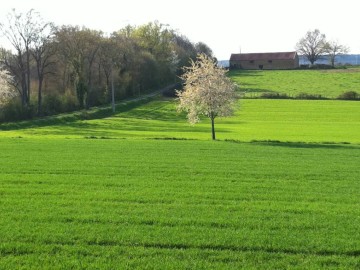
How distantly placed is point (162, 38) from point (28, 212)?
98.6 meters

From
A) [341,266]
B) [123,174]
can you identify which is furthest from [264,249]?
[123,174]

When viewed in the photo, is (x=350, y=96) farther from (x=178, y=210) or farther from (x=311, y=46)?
(x=311, y=46)

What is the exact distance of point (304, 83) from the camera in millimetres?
92500

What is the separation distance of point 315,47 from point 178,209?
148m

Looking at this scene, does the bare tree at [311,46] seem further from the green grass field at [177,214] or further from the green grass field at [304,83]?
the green grass field at [177,214]

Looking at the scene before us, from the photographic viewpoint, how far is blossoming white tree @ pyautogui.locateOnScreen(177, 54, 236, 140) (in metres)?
35.3

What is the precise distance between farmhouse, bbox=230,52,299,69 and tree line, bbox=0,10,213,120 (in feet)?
165

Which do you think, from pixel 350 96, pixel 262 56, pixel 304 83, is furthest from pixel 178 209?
pixel 262 56

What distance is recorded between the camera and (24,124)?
53562 mm

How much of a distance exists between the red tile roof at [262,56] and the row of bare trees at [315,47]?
8186 millimetres

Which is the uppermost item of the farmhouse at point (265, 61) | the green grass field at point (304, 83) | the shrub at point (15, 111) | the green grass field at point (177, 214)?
the farmhouse at point (265, 61)

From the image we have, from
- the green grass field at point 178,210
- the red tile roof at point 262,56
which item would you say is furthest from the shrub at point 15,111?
the red tile roof at point 262,56

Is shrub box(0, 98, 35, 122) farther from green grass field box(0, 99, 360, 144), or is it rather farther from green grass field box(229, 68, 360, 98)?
green grass field box(229, 68, 360, 98)

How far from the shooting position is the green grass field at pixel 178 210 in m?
8.33
